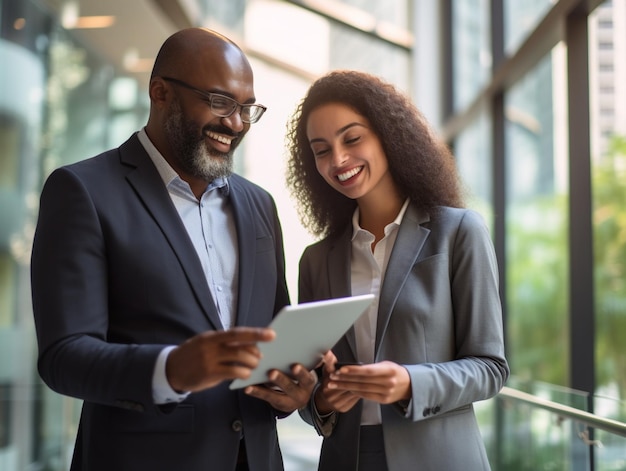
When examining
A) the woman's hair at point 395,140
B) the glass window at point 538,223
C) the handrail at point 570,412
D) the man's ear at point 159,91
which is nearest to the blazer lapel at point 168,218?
the man's ear at point 159,91

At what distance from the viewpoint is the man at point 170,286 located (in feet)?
5.87

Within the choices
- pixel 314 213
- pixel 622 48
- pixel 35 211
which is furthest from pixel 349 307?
pixel 35 211

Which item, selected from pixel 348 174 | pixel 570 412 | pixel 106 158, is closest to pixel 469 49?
pixel 570 412

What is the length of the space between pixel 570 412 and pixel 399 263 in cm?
121

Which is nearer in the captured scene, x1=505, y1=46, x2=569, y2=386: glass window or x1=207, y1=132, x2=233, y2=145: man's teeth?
x1=207, y1=132, x2=233, y2=145: man's teeth

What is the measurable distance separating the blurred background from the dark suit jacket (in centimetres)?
79

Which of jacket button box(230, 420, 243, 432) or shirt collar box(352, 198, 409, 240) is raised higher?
shirt collar box(352, 198, 409, 240)

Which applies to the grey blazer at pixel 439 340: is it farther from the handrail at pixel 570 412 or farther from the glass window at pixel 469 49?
the glass window at pixel 469 49

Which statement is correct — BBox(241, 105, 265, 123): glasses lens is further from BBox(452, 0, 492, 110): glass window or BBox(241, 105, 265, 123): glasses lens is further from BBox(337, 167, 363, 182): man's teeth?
BBox(452, 0, 492, 110): glass window

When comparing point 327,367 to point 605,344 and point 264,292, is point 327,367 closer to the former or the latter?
point 264,292

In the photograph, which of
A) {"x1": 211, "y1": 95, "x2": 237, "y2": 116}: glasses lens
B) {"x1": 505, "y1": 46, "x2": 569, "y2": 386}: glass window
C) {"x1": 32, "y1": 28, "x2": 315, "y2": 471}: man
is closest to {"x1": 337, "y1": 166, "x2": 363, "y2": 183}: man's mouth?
{"x1": 32, "y1": 28, "x2": 315, "y2": 471}: man

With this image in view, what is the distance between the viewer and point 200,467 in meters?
2.00

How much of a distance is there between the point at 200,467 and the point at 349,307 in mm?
598

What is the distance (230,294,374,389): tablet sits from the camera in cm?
164
